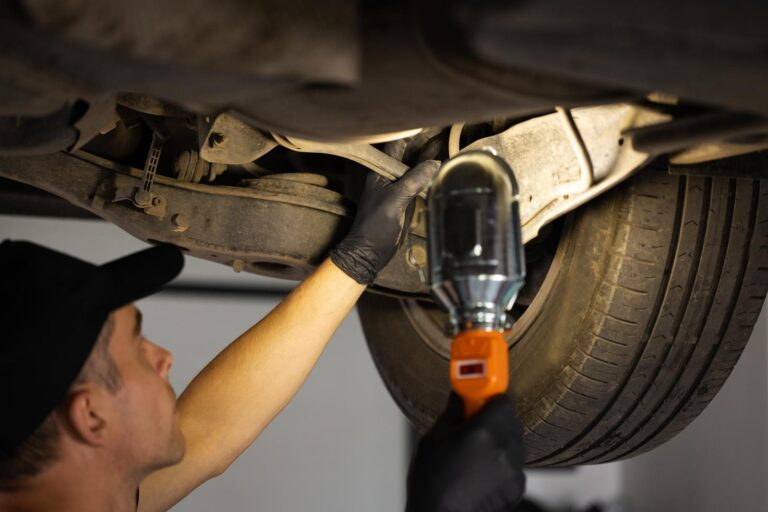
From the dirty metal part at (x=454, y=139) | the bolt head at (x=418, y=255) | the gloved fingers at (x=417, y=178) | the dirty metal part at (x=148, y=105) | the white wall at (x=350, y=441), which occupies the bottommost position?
the white wall at (x=350, y=441)

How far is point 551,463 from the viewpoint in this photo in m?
1.70

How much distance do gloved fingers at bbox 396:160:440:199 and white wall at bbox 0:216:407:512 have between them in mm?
2134

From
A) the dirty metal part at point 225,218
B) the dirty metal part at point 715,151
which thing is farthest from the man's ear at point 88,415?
the dirty metal part at point 715,151

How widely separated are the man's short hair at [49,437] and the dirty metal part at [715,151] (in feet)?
2.33

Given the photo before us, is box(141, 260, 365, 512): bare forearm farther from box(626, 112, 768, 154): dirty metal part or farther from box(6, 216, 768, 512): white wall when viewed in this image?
box(6, 216, 768, 512): white wall

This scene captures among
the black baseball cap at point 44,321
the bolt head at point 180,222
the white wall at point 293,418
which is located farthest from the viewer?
the white wall at point 293,418

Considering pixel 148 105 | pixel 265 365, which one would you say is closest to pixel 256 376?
pixel 265 365

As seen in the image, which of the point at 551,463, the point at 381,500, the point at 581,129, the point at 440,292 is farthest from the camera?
the point at 381,500

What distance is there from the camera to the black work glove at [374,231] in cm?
153

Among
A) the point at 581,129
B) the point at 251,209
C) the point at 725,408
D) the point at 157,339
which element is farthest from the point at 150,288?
the point at 725,408

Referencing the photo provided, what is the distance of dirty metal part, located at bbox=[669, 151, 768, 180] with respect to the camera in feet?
3.83

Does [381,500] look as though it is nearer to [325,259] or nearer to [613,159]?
[325,259]

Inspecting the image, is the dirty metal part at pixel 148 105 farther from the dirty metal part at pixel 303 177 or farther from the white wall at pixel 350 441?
the white wall at pixel 350 441

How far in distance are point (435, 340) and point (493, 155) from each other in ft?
2.30
